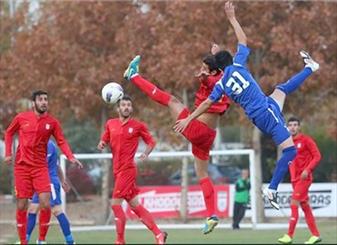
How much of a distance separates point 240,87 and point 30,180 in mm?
5130

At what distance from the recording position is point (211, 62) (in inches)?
549

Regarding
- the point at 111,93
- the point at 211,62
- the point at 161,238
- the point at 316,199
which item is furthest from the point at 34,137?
the point at 316,199

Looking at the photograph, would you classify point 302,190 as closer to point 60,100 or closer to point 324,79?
point 324,79

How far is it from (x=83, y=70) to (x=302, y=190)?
12.3 m

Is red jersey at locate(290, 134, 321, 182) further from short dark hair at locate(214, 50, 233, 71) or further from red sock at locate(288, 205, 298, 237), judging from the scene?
short dark hair at locate(214, 50, 233, 71)

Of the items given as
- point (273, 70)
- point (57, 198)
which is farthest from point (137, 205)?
point (273, 70)

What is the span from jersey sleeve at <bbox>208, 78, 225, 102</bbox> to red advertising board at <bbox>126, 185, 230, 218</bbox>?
14627 millimetres

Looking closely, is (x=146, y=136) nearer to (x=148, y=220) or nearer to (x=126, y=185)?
(x=126, y=185)

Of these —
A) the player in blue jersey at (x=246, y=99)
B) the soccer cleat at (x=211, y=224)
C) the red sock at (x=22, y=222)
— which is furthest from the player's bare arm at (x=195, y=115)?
the red sock at (x=22, y=222)

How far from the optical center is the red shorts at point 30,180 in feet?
55.9

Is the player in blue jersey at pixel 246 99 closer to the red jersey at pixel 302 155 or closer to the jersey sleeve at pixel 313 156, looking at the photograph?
the jersey sleeve at pixel 313 156

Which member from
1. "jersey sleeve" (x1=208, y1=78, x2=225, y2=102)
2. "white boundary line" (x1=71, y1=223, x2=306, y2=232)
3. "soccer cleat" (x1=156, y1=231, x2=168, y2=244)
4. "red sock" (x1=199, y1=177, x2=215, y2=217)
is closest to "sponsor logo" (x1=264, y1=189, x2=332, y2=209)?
"white boundary line" (x1=71, y1=223, x2=306, y2=232)

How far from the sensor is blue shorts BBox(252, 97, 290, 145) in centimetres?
1370

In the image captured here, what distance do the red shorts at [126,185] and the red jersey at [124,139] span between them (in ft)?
0.32
